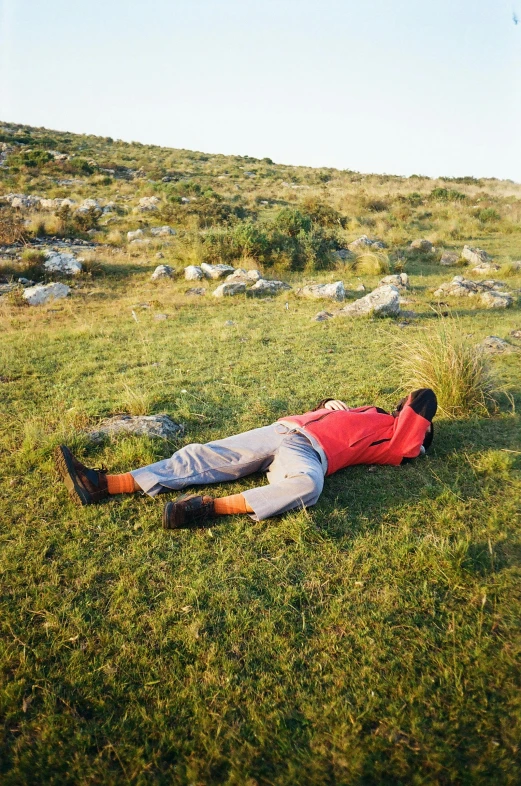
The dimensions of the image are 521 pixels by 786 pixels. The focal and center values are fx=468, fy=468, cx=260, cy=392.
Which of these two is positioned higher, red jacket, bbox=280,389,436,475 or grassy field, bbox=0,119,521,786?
red jacket, bbox=280,389,436,475

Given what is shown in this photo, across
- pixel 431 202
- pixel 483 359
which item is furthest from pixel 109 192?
pixel 483 359

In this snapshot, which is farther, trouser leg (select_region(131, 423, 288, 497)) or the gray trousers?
trouser leg (select_region(131, 423, 288, 497))

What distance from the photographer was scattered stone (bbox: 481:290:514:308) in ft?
31.7

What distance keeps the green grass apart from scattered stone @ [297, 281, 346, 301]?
572 centimetres

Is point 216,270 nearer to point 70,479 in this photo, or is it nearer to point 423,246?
point 423,246

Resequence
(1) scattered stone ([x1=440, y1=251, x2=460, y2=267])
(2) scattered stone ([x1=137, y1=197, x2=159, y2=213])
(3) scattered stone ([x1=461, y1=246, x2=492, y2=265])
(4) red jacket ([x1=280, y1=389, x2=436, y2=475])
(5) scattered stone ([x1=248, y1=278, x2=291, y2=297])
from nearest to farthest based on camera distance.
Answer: (4) red jacket ([x1=280, y1=389, x2=436, y2=475])
(5) scattered stone ([x1=248, y1=278, x2=291, y2=297])
(3) scattered stone ([x1=461, y1=246, x2=492, y2=265])
(1) scattered stone ([x1=440, y1=251, x2=460, y2=267])
(2) scattered stone ([x1=137, y1=197, x2=159, y2=213])

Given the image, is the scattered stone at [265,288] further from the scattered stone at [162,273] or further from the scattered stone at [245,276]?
the scattered stone at [162,273]

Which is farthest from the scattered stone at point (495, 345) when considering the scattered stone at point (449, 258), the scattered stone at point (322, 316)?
the scattered stone at point (449, 258)

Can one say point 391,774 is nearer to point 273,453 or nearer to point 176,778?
point 176,778

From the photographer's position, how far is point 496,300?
9.66 m

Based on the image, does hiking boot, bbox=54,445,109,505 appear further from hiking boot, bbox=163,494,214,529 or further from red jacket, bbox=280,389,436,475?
red jacket, bbox=280,389,436,475

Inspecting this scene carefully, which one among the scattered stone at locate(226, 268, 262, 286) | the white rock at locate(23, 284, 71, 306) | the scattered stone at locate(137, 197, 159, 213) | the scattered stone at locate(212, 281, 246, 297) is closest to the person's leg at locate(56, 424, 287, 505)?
the scattered stone at locate(212, 281, 246, 297)

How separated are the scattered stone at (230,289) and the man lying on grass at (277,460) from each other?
7.01m

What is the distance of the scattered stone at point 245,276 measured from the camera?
11.5 metres
